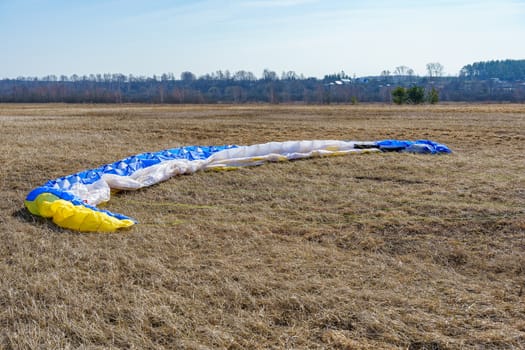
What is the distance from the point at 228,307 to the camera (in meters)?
3.39

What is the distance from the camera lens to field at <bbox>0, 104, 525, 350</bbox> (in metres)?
3.06

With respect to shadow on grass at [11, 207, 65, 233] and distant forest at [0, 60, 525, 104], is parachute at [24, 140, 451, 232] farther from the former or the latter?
distant forest at [0, 60, 525, 104]

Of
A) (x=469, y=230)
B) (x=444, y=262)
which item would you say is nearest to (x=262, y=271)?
(x=444, y=262)

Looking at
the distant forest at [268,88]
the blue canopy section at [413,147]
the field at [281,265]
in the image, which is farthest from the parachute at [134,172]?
the distant forest at [268,88]

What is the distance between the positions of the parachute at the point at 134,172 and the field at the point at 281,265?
184mm

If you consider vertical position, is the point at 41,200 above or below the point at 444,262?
above

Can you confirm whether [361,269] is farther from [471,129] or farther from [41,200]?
[471,129]

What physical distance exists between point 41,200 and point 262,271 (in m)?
2.96

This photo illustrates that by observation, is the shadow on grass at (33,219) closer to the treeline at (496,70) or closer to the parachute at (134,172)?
the parachute at (134,172)

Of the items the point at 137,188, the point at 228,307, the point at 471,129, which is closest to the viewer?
the point at 228,307

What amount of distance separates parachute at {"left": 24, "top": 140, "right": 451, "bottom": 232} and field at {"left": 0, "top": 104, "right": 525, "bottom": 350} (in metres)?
0.18

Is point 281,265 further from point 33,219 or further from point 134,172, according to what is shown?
point 134,172

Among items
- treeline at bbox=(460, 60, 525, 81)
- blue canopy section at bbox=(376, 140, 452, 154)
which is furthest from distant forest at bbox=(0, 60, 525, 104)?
blue canopy section at bbox=(376, 140, 452, 154)

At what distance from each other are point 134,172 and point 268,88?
308 feet
